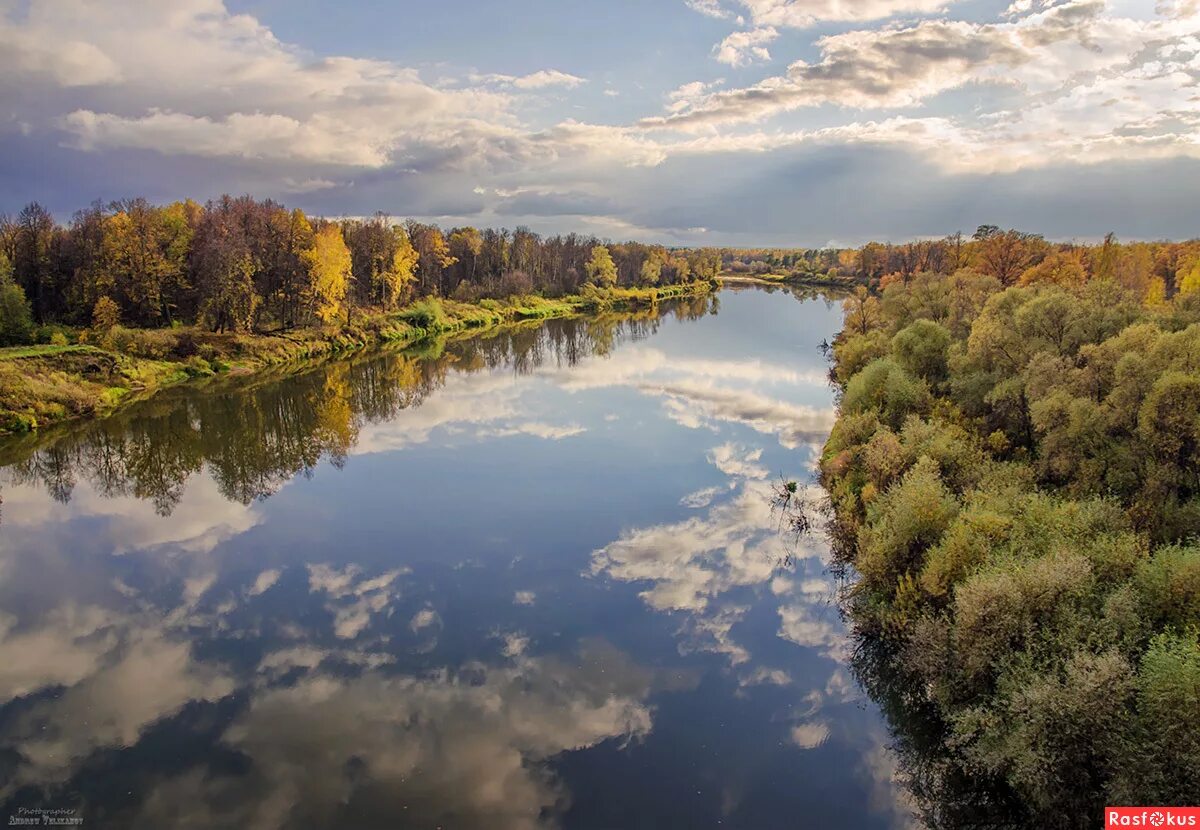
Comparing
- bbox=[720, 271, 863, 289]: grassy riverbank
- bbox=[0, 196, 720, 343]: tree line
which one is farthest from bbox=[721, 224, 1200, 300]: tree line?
bbox=[0, 196, 720, 343]: tree line

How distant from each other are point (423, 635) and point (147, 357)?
40.8 m

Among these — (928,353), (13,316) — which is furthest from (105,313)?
(928,353)

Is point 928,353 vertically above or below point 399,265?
below

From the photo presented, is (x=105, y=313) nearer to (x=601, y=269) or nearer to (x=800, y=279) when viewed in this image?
(x=601, y=269)

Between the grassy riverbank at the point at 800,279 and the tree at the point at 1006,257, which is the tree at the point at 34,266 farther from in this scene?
the grassy riverbank at the point at 800,279

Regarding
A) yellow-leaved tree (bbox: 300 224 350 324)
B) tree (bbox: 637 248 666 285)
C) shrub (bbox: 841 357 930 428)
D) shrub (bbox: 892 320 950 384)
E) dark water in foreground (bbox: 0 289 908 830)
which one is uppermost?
tree (bbox: 637 248 666 285)

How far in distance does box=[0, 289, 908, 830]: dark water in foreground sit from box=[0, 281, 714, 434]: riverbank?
124 inches

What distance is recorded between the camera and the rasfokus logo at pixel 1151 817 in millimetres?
9781

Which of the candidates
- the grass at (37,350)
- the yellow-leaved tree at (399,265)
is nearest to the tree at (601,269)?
the yellow-leaved tree at (399,265)

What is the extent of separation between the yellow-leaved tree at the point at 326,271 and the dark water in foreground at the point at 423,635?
87.2ft

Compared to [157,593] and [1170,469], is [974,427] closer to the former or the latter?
[1170,469]

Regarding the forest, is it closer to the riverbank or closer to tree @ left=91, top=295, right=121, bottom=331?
the riverbank

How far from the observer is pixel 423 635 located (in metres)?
17.9

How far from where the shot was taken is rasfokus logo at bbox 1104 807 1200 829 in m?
9.78
